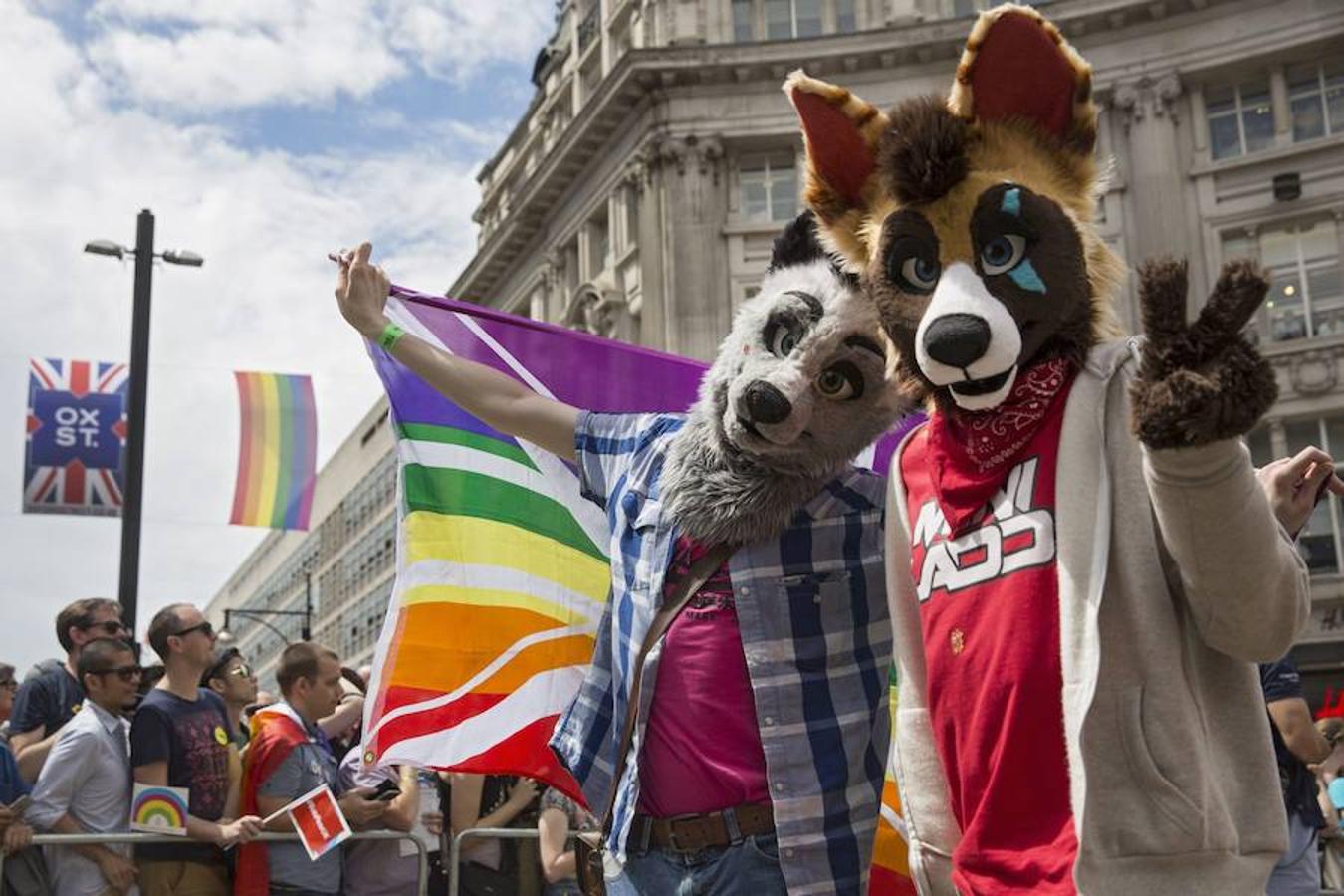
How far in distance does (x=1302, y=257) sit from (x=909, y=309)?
26.6 meters

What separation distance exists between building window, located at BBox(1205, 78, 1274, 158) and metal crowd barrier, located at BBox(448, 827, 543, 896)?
81.1 feet

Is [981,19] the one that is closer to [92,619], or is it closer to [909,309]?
[909,309]

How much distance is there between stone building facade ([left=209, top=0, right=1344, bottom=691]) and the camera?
86.8 ft

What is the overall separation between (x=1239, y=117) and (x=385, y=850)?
2578cm

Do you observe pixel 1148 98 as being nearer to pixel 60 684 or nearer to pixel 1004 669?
A: pixel 60 684

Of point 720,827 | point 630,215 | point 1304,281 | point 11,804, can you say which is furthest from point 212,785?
point 630,215

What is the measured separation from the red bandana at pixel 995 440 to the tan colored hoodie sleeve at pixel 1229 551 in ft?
1.06

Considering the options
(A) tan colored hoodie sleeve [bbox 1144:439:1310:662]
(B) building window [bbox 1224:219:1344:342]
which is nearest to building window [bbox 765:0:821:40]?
(B) building window [bbox 1224:219:1344:342]

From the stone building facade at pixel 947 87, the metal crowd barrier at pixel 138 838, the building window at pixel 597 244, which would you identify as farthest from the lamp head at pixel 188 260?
the building window at pixel 597 244

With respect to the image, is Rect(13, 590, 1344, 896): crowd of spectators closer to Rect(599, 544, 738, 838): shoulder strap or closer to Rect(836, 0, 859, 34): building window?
Rect(599, 544, 738, 838): shoulder strap

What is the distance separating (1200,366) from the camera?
87.0 inches

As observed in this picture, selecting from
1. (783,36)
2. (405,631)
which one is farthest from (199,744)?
(783,36)

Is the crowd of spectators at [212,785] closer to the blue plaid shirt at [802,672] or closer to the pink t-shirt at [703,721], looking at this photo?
the blue plaid shirt at [802,672]

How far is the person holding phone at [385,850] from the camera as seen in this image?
22.7ft
